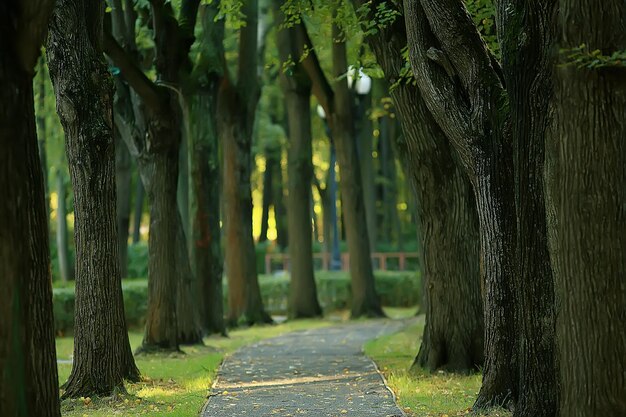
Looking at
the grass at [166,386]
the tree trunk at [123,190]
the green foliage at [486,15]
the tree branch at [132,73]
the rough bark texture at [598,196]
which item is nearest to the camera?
the rough bark texture at [598,196]

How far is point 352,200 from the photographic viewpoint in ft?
88.9

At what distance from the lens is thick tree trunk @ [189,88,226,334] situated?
21.6 meters

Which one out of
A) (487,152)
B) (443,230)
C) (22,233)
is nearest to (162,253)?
(443,230)

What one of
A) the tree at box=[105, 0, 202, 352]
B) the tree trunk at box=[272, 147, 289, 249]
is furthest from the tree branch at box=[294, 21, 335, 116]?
the tree trunk at box=[272, 147, 289, 249]

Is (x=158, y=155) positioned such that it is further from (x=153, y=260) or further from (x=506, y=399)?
(x=506, y=399)

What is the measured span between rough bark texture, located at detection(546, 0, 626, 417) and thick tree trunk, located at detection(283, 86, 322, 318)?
19.7 metres

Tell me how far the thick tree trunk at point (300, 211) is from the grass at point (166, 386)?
591 centimetres

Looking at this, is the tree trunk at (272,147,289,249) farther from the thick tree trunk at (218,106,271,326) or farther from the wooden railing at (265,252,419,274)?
the thick tree trunk at (218,106,271,326)

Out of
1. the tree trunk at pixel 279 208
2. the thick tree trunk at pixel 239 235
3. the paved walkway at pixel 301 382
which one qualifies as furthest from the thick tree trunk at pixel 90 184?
the tree trunk at pixel 279 208

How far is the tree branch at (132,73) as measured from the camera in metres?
16.0

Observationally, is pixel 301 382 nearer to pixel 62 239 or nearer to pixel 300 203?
pixel 300 203

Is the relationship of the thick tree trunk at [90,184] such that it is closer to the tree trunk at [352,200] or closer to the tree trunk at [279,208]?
the tree trunk at [352,200]

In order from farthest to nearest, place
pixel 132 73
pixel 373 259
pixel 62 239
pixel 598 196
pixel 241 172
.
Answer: pixel 373 259, pixel 62 239, pixel 241 172, pixel 132 73, pixel 598 196

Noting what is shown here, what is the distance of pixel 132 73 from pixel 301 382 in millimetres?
5950
